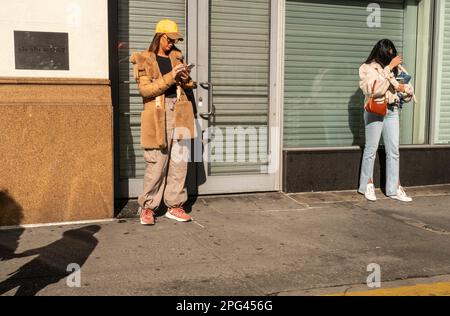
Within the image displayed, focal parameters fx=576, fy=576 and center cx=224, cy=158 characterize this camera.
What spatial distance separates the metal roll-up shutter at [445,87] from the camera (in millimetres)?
8000

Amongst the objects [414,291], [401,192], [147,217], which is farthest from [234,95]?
[414,291]

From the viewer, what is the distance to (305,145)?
748cm

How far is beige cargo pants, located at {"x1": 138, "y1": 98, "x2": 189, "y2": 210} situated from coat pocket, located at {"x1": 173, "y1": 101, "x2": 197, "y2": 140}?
0.07 meters

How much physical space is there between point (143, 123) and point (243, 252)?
5.54ft

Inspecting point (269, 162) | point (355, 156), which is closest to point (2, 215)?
point (269, 162)

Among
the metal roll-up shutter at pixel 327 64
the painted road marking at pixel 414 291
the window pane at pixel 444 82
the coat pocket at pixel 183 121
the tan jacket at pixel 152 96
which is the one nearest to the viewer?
the painted road marking at pixel 414 291

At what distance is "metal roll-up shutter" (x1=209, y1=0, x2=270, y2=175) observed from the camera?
22.6 ft

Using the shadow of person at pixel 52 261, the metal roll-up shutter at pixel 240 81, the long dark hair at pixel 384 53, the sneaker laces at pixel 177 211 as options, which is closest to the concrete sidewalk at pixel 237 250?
the shadow of person at pixel 52 261

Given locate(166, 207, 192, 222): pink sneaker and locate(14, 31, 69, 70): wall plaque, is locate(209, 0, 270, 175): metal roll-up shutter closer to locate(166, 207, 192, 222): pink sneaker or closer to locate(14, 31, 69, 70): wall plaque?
locate(166, 207, 192, 222): pink sneaker

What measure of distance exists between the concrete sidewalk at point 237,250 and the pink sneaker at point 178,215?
0.08 meters

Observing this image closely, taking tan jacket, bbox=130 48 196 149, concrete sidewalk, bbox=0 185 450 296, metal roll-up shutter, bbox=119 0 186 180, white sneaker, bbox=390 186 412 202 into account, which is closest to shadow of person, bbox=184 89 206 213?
concrete sidewalk, bbox=0 185 450 296

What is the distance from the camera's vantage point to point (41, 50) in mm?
5508

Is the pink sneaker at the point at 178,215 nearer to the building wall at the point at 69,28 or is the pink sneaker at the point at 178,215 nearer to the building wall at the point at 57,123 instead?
the building wall at the point at 57,123

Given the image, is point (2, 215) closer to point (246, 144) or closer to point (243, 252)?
point (243, 252)
